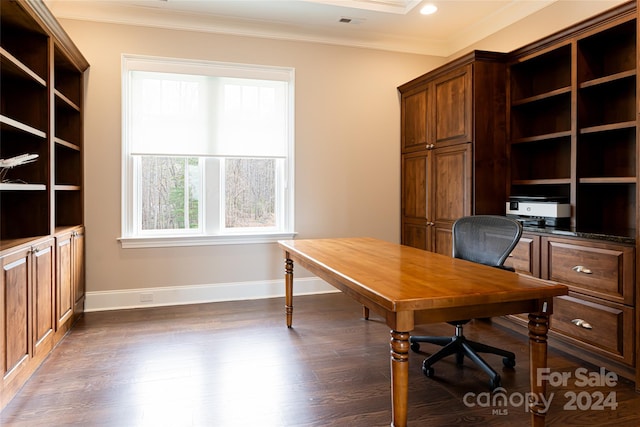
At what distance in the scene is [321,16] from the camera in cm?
387

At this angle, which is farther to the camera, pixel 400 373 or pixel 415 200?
pixel 415 200

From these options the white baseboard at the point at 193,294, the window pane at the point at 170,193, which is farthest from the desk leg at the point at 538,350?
the window pane at the point at 170,193

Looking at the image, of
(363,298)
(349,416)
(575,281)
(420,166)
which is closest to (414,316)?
(363,298)

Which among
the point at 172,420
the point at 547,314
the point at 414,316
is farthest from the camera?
the point at 172,420

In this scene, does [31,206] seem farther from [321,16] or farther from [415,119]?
[415,119]

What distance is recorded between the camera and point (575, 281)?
8.54 feet

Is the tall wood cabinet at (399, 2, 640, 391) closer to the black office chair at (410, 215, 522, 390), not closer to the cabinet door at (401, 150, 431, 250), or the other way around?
the cabinet door at (401, 150, 431, 250)

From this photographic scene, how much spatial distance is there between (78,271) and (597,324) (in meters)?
3.93

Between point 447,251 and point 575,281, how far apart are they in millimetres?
1300

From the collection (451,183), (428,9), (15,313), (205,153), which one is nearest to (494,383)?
(451,183)

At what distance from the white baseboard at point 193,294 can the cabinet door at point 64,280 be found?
21.7 inches

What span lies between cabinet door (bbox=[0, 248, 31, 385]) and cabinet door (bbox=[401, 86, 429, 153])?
11.4ft

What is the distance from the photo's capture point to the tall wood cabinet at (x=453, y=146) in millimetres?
3428

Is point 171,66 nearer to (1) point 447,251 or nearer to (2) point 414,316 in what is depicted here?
(1) point 447,251
